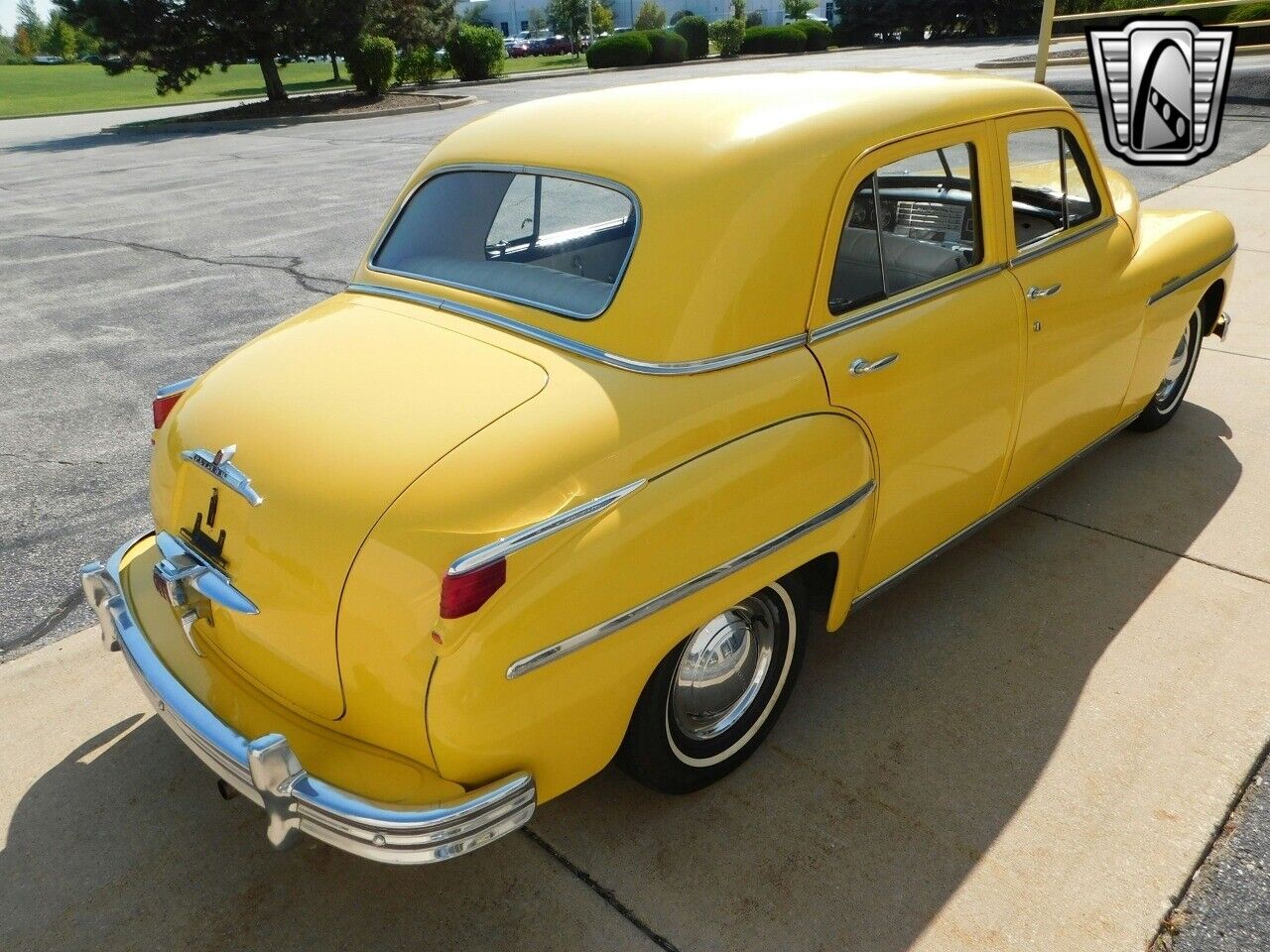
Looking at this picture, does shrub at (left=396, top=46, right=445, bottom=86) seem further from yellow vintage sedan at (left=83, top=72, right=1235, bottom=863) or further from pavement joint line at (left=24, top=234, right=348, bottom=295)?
yellow vintage sedan at (left=83, top=72, right=1235, bottom=863)

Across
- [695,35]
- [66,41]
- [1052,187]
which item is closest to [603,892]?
[1052,187]

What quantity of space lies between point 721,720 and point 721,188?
1487 millimetres

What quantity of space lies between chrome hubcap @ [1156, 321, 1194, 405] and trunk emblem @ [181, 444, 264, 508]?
4161 mm

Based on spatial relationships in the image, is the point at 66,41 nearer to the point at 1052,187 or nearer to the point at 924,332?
the point at 1052,187

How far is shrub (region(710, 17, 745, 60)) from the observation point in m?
40.2

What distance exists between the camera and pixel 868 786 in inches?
112

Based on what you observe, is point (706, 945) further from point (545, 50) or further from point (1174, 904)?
point (545, 50)

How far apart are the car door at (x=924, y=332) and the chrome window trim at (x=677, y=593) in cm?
26

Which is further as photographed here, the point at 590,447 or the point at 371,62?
the point at 371,62

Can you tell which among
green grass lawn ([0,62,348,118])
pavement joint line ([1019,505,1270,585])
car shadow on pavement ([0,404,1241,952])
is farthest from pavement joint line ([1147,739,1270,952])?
green grass lawn ([0,62,348,118])

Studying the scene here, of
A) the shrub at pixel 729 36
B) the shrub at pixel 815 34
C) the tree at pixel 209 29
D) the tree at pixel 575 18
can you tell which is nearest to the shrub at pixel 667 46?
the shrub at pixel 729 36

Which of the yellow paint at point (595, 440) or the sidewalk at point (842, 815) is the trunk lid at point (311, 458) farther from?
the sidewalk at point (842, 815)

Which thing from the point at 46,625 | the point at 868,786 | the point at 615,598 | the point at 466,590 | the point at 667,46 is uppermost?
the point at 466,590

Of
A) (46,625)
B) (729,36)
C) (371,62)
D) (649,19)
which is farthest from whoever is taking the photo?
(649,19)
